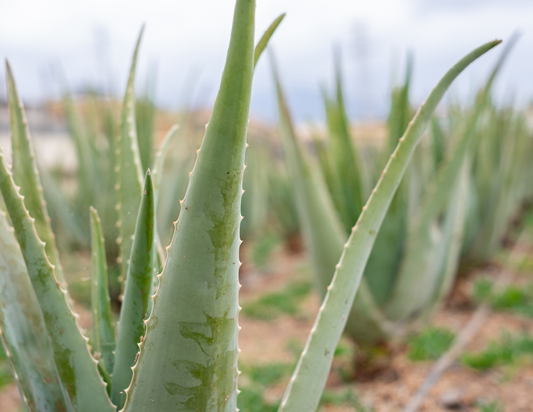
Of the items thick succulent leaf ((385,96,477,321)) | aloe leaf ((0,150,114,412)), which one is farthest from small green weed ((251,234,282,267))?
aloe leaf ((0,150,114,412))

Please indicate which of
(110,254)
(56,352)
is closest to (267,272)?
(110,254)

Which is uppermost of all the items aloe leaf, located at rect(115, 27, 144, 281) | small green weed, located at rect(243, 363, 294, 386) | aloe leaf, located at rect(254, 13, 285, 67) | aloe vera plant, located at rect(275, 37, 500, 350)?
aloe leaf, located at rect(254, 13, 285, 67)

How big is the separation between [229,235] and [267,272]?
3.46 meters

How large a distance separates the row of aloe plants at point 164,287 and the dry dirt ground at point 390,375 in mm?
807

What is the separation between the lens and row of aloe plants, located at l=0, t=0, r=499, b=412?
40 cm

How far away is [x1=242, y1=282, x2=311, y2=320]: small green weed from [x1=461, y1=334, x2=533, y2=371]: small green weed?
1251 millimetres

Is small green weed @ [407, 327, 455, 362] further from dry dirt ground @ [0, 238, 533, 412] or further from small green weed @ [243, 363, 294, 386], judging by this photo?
small green weed @ [243, 363, 294, 386]

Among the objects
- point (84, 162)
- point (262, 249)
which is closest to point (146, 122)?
point (84, 162)

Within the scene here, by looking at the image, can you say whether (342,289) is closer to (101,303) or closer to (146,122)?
(101,303)

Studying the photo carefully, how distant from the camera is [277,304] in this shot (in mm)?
2854

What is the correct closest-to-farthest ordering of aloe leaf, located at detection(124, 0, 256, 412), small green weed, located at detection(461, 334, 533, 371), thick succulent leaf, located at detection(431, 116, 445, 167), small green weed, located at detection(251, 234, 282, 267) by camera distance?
aloe leaf, located at detection(124, 0, 256, 412)
small green weed, located at detection(461, 334, 533, 371)
thick succulent leaf, located at detection(431, 116, 445, 167)
small green weed, located at detection(251, 234, 282, 267)

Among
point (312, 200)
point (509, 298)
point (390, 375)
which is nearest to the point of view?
point (312, 200)

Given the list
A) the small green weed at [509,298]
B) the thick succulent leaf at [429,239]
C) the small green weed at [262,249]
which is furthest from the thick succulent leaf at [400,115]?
the small green weed at [262,249]

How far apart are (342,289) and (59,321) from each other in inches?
13.4
